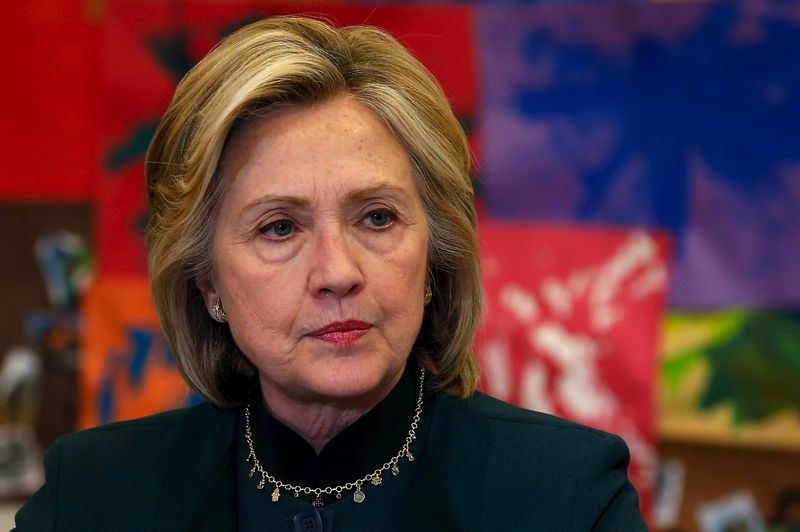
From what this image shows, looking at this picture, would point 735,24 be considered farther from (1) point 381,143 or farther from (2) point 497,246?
(1) point 381,143

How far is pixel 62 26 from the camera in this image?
317 cm

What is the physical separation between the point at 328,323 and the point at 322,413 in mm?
238

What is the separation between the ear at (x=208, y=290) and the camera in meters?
2.01

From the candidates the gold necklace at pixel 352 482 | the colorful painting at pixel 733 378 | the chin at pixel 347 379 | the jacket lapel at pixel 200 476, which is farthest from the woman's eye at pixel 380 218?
the colorful painting at pixel 733 378

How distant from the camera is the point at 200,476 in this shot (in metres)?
1.97

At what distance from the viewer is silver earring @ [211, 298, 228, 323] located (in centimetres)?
201

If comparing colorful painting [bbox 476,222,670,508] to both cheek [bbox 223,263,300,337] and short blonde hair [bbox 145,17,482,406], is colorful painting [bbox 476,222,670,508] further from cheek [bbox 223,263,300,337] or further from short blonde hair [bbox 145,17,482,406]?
cheek [bbox 223,263,300,337]

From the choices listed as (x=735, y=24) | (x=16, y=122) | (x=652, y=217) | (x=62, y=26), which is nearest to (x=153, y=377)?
(x=16, y=122)

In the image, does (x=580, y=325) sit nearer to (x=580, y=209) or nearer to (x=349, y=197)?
(x=580, y=209)

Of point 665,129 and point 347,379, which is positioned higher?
point 665,129

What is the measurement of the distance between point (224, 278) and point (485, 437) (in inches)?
20.1

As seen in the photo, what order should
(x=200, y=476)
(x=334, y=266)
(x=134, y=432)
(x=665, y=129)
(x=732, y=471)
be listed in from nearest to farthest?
(x=334, y=266) → (x=200, y=476) → (x=134, y=432) → (x=665, y=129) → (x=732, y=471)

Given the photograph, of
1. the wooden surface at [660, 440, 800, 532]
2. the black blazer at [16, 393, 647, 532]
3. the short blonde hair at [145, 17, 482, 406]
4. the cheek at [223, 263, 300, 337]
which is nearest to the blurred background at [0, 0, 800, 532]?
the wooden surface at [660, 440, 800, 532]

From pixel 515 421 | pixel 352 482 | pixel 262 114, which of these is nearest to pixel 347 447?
pixel 352 482
